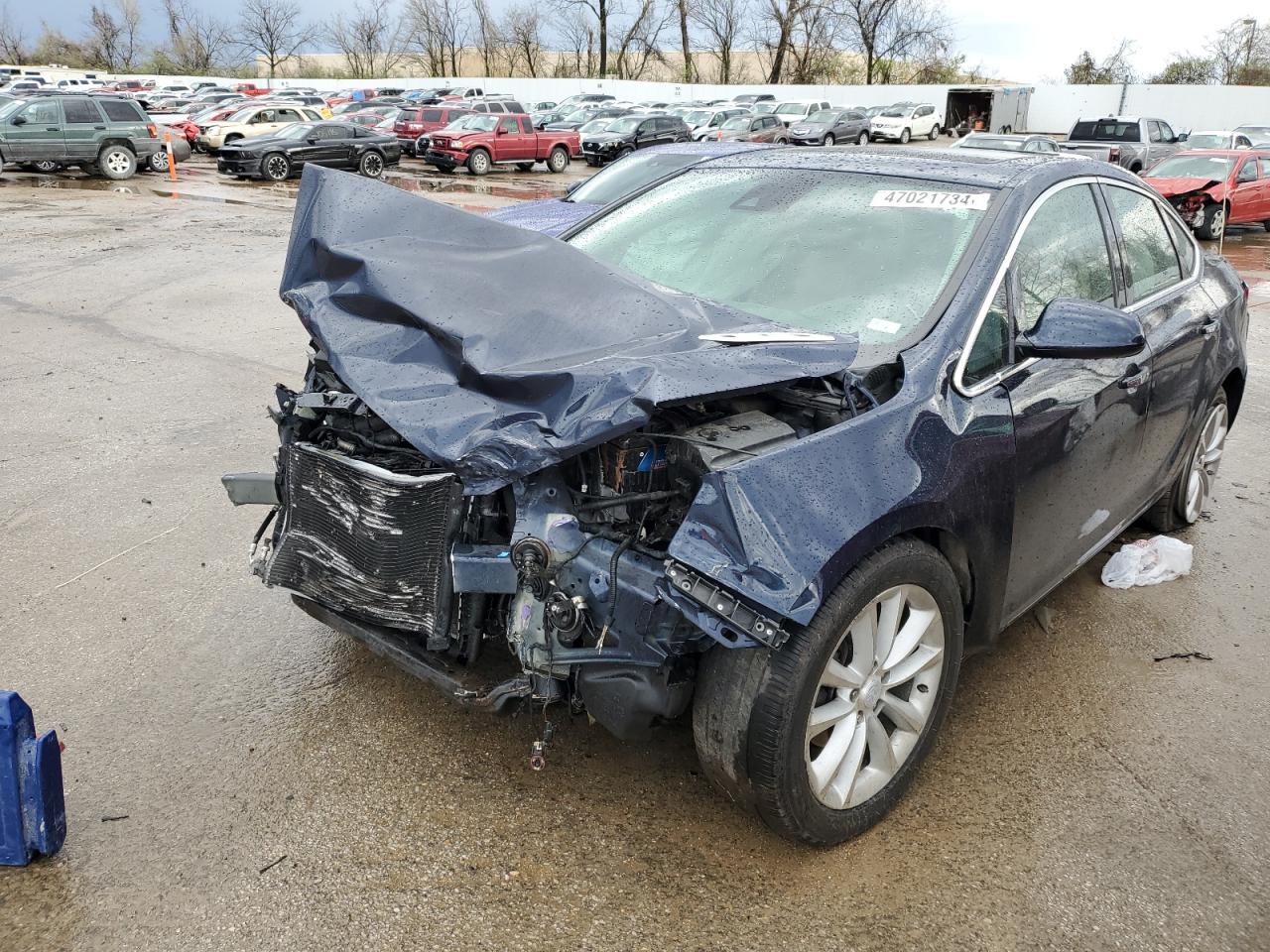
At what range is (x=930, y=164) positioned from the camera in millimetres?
3781

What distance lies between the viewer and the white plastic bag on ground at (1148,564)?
449cm

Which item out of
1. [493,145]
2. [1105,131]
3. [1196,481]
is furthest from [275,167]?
[1196,481]

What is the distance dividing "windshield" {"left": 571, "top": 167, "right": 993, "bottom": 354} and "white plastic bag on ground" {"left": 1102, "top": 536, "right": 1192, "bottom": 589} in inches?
79.1

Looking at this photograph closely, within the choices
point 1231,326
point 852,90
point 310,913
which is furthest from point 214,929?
point 852,90

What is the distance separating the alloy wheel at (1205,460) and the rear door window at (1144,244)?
2.96ft

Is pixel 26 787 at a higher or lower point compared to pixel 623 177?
lower

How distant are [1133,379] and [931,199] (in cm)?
100

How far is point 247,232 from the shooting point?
611 inches

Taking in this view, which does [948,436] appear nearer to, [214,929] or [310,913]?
[310,913]

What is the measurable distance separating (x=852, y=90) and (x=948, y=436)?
6309cm

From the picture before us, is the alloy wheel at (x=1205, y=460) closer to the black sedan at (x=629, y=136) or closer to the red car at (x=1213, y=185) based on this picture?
the red car at (x=1213, y=185)

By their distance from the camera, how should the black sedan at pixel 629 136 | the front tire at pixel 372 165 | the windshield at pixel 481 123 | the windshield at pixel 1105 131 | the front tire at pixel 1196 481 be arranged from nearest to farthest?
the front tire at pixel 1196 481 → the front tire at pixel 372 165 → the windshield at pixel 1105 131 → the windshield at pixel 481 123 → the black sedan at pixel 629 136

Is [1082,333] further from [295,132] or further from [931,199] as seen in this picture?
[295,132]

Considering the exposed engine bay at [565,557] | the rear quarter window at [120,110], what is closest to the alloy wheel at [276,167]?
the rear quarter window at [120,110]
